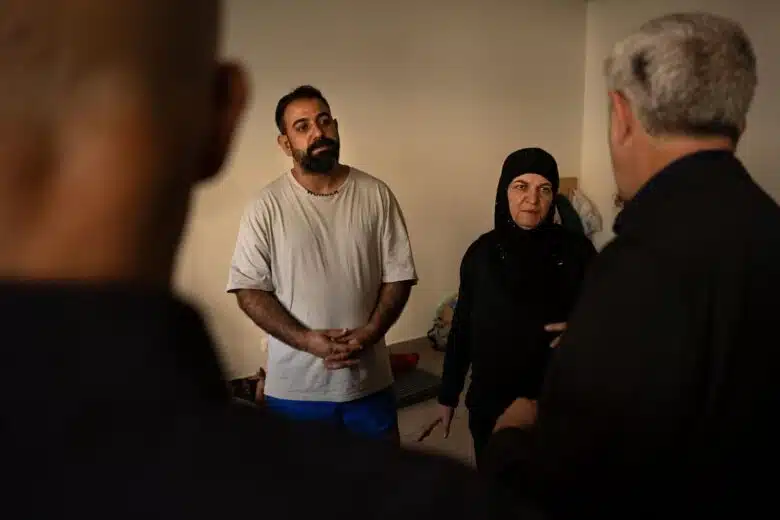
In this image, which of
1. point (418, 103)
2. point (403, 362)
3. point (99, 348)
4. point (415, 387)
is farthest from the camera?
point (418, 103)

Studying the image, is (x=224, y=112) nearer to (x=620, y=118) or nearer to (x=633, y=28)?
(x=620, y=118)

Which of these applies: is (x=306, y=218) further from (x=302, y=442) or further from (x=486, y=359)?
(x=302, y=442)

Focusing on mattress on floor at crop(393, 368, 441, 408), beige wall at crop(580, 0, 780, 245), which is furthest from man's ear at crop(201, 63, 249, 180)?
beige wall at crop(580, 0, 780, 245)

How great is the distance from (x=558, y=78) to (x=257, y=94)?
2.20 metres

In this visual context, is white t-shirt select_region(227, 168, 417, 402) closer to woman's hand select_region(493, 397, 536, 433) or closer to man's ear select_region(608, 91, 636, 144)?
woman's hand select_region(493, 397, 536, 433)

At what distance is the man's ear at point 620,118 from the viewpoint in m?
0.96

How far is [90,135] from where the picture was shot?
251mm

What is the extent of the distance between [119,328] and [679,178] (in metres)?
0.79

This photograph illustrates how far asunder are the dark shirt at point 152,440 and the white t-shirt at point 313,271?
5.12 feet

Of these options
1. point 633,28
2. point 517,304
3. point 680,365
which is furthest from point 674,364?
point 633,28

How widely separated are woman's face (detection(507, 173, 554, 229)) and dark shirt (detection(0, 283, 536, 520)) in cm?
164

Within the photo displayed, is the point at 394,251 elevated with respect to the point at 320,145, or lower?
lower

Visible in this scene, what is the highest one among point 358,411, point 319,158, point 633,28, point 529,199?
point 633,28

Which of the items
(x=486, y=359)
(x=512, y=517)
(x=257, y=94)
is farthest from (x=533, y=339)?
(x=257, y=94)
